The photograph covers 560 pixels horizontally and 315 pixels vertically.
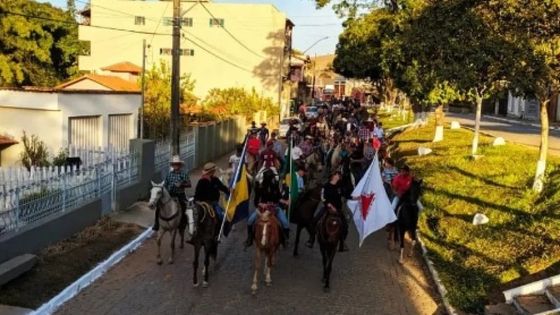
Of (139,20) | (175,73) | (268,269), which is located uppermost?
(139,20)

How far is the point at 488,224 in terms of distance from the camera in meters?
13.7

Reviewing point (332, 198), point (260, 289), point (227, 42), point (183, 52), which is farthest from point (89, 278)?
point (183, 52)

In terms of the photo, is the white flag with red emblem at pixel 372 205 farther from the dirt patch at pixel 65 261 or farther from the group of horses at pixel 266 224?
the dirt patch at pixel 65 261

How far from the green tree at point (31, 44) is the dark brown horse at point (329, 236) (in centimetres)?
4081

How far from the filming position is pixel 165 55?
5750cm

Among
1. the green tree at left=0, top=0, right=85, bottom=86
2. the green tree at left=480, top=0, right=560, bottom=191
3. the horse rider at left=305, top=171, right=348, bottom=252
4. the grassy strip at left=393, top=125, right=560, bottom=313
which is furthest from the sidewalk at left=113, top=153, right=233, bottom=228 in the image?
the green tree at left=0, top=0, right=85, bottom=86

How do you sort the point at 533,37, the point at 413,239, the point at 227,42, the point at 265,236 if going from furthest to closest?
the point at 227,42 → the point at 533,37 → the point at 413,239 → the point at 265,236

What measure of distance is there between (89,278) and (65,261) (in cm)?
70

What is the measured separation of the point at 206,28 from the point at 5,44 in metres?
16.8

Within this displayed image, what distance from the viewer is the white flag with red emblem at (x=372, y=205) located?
12156 mm

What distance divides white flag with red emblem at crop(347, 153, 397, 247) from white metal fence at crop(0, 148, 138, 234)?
18.8 feet

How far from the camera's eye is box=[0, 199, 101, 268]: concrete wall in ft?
33.1

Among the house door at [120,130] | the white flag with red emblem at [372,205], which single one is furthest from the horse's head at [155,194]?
the house door at [120,130]

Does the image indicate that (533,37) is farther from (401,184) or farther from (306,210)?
(306,210)
